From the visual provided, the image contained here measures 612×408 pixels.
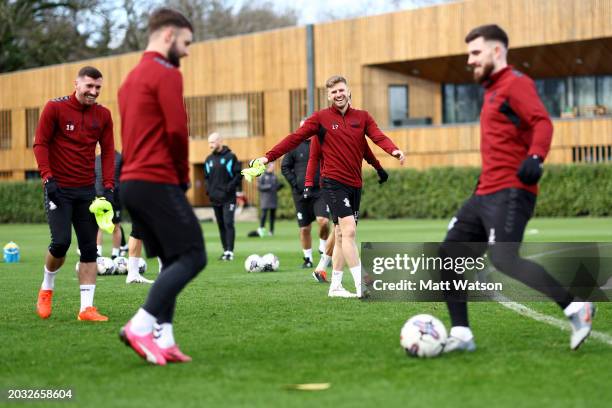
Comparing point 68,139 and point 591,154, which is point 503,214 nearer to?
point 68,139

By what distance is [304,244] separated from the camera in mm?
15656

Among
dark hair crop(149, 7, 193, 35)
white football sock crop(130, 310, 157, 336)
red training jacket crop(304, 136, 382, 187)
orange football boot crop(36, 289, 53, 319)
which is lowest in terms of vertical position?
orange football boot crop(36, 289, 53, 319)

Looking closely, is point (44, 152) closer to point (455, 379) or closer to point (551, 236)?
point (455, 379)

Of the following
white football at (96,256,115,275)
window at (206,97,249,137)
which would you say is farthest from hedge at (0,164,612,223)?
white football at (96,256,115,275)

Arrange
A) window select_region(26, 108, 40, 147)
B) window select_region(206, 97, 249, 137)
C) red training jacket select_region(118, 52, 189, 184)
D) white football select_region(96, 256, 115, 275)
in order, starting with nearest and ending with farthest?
red training jacket select_region(118, 52, 189, 184) → white football select_region(96, 256, 115, 275) → window select_region(206, 97, 249, 137) → window select_region(26, 108, 40, 147)

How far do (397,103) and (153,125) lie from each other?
39.5 m

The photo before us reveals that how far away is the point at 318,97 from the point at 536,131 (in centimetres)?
3946

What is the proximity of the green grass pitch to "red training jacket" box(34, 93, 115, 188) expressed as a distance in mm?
1310

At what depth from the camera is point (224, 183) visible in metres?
17.5

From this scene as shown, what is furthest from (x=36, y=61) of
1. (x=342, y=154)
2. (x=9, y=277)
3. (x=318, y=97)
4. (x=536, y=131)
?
(x=536, y=131)

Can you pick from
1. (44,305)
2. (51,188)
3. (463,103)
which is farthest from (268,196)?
(463,103)

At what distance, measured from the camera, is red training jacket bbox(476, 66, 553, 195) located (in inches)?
255

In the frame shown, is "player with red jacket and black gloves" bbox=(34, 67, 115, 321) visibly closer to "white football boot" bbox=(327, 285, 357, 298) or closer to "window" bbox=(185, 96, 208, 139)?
"white football boot" bbox=(327, 285, 357, 298)

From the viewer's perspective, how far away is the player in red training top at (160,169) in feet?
21.1
